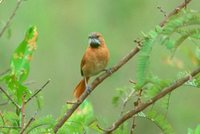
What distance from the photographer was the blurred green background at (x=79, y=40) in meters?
9.54

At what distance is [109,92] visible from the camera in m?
10.6

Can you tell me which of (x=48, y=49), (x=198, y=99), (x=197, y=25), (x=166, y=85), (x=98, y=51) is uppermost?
(x=197, y=25)

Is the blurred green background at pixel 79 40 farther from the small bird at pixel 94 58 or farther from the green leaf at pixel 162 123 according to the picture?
the green leaf at pixel 162 123

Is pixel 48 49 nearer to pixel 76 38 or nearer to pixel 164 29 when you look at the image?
pixel 76 38

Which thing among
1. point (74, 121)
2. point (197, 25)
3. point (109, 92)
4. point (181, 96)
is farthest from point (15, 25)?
point (197, 25)

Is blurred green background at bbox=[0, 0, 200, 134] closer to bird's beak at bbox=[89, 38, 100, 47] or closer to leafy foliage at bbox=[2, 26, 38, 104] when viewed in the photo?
bird's beak at bbox=[89, 38, 100, 47]

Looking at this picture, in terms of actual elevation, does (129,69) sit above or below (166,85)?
below

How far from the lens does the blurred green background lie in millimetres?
9539

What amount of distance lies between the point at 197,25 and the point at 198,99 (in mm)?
7439

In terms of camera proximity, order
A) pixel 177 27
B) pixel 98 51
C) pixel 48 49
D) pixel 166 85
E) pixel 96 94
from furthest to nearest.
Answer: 1. pixel 48 49
2. pixel 96 94
3. pixel 98 51
4. pixel 166 85
5. pixel 177 27

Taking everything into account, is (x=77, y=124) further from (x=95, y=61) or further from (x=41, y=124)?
(x=95, y=61)

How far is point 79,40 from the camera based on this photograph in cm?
1166

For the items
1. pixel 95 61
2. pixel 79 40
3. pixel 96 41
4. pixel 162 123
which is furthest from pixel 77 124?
pixel 79 40

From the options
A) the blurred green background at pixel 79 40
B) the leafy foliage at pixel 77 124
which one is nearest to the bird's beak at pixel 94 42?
the leafy foliage at pixel 77 124
